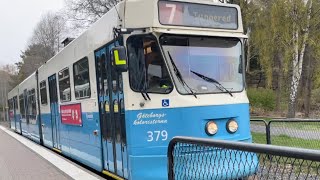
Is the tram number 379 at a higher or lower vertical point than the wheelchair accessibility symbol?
lower

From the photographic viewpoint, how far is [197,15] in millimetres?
6871

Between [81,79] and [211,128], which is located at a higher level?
[81,79]

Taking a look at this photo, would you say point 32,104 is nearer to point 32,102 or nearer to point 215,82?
point 32,102

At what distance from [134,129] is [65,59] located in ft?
16.9

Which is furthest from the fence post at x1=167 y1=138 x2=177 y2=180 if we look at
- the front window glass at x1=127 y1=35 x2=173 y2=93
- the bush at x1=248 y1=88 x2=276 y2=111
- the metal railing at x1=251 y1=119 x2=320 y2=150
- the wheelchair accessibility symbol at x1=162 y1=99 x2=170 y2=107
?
the bush at x1=248 y1=88 x2=276 y2=111

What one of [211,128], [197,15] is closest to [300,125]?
[211,128]

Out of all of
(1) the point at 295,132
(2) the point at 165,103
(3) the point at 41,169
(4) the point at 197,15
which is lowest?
(3) the point at 41,169

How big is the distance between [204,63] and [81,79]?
11.3 ft

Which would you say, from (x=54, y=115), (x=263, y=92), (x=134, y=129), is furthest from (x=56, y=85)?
(x=263, y=92)

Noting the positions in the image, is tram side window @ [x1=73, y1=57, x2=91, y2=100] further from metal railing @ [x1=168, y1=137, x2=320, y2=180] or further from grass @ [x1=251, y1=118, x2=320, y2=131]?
grass @ [x1=251, y1=118, x2=320, y2=131]

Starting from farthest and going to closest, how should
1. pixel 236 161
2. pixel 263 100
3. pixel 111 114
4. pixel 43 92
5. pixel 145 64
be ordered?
1. pixel 263 100
2. pixel 43 92
3. pixel 111 114
4. pixel 145 64
5. pixel 236 161

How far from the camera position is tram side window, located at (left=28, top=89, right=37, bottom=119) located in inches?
690

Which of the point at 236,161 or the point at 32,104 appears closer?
the point at 236,161

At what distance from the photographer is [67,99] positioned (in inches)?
422
